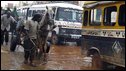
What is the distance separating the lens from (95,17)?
1148cm

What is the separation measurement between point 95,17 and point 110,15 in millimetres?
872

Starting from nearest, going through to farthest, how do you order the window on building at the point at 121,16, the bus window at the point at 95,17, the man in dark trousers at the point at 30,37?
the window on building at the point at 121,16 < the bus window at the point at 95,17 < the man in dark trousers at the point at 30,37

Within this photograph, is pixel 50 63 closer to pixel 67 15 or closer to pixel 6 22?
pixel 6 22

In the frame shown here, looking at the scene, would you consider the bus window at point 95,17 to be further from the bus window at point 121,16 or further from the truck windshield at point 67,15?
the truck windshield at point 67,15

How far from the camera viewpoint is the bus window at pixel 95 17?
36.6ft

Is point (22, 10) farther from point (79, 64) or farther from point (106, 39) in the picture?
point (106, 39)

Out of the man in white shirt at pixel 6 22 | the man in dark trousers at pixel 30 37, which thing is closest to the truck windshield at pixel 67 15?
the man in white shirt at pixel 6 22

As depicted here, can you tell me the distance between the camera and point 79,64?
12625mm

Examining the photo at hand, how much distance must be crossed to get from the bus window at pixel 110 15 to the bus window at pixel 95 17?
1.08 ft

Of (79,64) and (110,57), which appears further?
(79,64)

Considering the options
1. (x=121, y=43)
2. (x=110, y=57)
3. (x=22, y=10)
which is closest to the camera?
(x=121, y=43)

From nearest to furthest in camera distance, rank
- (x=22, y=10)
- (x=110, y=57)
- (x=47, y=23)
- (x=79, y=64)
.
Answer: (x=110, y=57) < (x=47, y=23) < (x=79, y=64) < (x=22, y=10)

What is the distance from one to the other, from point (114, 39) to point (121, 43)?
39cm

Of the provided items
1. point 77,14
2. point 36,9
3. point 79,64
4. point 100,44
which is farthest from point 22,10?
point 100,44
